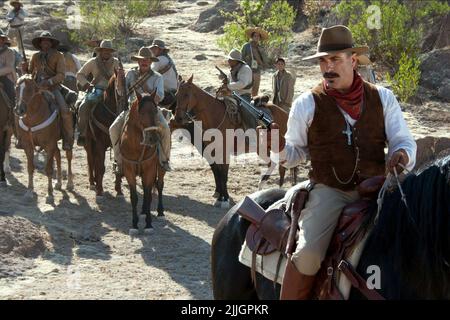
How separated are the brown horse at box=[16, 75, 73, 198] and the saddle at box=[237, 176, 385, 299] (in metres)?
8.09

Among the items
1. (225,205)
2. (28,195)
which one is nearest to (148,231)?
(225,205)

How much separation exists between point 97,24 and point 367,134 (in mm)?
24185

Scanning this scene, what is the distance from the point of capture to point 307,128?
4973 mm

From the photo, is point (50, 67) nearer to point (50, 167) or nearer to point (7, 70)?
point (7, 70)

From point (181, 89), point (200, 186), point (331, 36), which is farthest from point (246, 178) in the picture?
point (331, 36)

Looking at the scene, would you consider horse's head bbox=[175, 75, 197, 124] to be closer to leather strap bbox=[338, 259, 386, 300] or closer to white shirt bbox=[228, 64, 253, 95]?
white shirt bbox=[228, 64, 253, 95]

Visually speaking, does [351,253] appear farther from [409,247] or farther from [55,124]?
[55,124]

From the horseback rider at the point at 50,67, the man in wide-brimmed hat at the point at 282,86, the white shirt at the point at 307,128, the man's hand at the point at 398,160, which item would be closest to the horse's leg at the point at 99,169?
the horseback rider at the point at 50,67

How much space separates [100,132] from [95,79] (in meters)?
0.91

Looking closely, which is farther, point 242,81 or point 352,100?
point 242,81

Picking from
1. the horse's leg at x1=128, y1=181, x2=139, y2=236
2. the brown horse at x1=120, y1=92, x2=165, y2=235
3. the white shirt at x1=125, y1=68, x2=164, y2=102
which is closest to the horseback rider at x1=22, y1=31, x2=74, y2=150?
the white shirt at x1=125, y1=68, x2=164, y2=102

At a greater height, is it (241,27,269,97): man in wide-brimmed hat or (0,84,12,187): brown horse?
(241,27,269,97): man in wide-brimmed hat

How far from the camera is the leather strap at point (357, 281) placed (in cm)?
445

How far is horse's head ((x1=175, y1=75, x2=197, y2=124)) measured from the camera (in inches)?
505
